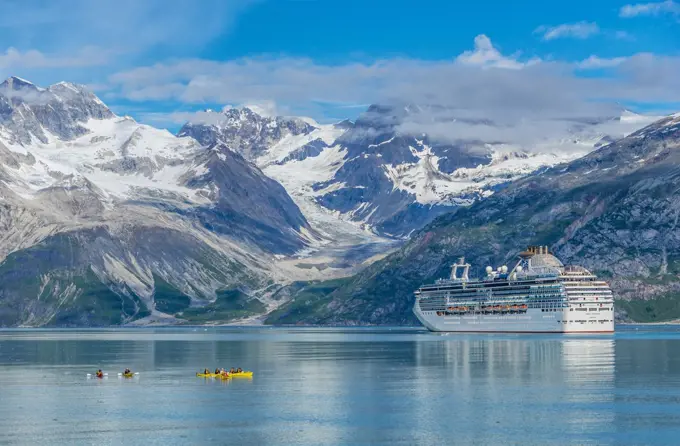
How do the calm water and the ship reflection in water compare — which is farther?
the calm water

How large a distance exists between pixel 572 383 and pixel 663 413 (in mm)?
40241

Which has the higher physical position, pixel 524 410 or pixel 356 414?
pixel 524 410

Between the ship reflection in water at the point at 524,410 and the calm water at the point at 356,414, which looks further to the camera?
the calm water at the point at 356,414

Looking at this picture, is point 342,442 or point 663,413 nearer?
point 342,442

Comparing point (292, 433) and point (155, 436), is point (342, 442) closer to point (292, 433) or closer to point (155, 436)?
point (292, 433)

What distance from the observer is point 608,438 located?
137 m

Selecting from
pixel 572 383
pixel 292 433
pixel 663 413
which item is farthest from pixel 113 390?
pixel 663 413

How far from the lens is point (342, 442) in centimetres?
13725

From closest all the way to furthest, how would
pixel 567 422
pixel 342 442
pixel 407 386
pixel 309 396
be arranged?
1. pixel 342 442
2. pixel 567 422
3. pixel 309 396
4. pixel 407 386

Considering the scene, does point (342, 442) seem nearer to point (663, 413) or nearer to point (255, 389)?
point (663, 413)

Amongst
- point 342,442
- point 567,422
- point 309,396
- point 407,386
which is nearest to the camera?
point 342,442

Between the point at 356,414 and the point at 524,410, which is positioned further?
the point at 524,410

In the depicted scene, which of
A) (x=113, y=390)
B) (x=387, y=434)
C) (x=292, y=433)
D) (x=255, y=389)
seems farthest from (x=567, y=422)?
(x=113, y=390)

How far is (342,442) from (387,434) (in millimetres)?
7180
